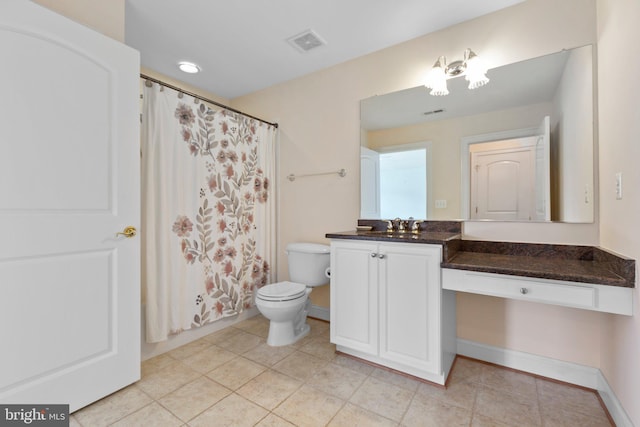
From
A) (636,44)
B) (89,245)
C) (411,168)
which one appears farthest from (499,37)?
(89,245)

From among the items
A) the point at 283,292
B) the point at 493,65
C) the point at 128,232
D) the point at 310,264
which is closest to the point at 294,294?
the point at 283,292

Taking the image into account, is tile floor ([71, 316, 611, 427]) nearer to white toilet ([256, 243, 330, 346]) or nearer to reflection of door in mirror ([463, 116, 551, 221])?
white toilet ([256, 243, 330, 346])

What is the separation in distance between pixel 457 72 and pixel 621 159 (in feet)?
3.50

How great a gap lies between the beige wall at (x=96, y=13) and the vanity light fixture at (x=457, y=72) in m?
2.02

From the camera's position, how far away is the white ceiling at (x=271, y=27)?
1.76 m

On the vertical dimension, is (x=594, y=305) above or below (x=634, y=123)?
below

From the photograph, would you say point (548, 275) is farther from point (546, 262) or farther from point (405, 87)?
point (405, 87)

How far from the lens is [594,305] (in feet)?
3.98

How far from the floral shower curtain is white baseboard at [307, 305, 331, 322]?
555 millimetres

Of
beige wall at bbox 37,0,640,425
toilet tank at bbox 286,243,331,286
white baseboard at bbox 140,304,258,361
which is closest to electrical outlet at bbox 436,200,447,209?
beige wall at bbox 37,0,640,425

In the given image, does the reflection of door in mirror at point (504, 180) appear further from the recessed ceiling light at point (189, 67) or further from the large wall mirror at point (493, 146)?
the recessed ceiling light at point (189, 67)

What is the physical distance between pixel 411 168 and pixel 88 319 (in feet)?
7.23

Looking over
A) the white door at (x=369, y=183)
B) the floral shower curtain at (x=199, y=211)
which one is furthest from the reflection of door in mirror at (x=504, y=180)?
the floral shower curtain at (x=199, y=211)

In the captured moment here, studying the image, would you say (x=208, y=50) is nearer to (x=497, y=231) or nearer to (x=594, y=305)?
(x=497, y=231)
